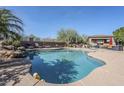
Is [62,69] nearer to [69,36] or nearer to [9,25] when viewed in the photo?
[9,25]

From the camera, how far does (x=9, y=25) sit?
10625mm

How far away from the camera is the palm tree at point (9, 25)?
9.90 m

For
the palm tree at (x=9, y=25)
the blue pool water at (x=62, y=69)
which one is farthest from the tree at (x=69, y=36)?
the palm tree at (x=9, y=25)

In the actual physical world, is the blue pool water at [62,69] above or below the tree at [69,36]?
below

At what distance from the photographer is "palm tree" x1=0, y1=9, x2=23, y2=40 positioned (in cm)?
990

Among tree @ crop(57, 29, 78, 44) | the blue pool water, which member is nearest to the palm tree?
the blue pool water

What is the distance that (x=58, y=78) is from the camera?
30.0 ft

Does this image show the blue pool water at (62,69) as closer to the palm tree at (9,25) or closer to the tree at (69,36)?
the palm tree at (9,25)

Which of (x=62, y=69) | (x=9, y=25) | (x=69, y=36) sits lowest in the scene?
(x=62, y=69)

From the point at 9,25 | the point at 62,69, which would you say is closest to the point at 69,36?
the point at 62,69

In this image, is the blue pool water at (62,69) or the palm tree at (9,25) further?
the palm tree at (9,25)

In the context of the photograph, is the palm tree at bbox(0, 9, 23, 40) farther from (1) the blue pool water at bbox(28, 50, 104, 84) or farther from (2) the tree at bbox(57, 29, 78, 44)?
(2) the tree at bbox(57, 29, 78, 44)
